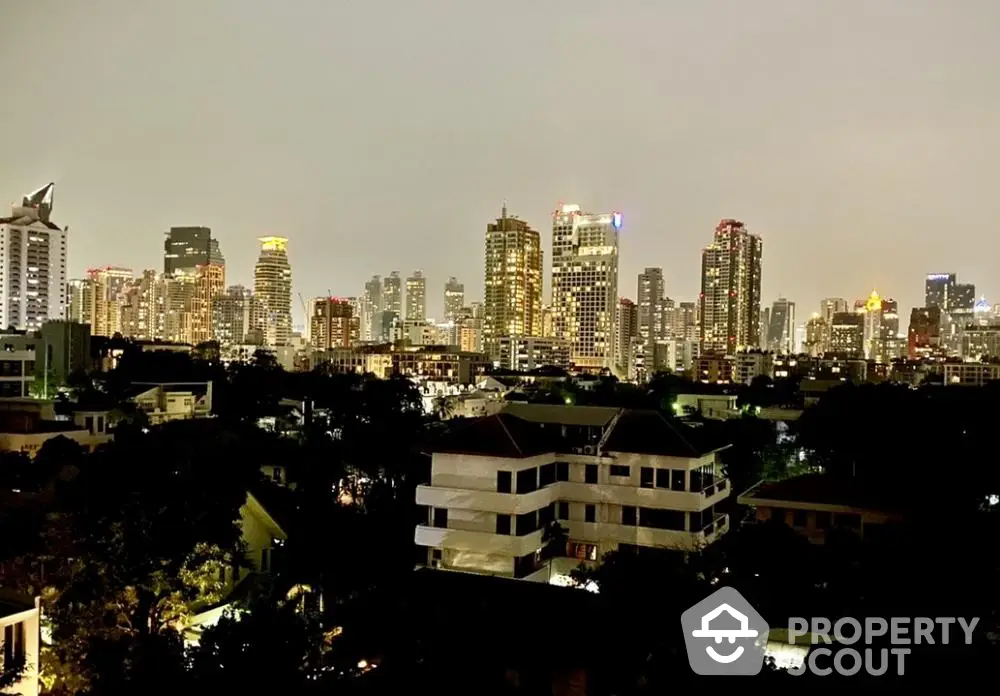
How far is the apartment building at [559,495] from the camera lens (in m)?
11.0

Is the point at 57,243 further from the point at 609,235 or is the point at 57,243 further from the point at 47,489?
the point at 47,489

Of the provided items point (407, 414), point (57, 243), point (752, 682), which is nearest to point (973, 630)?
point (752, 682)

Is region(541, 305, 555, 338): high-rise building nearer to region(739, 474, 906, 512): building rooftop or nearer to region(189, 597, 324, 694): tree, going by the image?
region(739, 474, 906, 512): building rooftop

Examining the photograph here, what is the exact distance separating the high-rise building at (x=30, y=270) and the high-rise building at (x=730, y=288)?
53.1 metres

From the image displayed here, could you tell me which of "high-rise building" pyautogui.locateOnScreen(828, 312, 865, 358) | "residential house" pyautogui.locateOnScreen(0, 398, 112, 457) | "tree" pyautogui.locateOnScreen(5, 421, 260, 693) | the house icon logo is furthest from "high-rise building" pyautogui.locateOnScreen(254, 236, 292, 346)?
the house icon logo

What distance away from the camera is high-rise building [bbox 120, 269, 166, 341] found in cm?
8644

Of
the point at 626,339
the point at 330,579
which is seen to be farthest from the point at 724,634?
the point at 626,339

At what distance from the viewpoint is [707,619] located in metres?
6.86

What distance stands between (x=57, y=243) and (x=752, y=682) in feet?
182

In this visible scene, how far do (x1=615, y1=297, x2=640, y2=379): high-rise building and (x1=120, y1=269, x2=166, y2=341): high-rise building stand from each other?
45.8 meters

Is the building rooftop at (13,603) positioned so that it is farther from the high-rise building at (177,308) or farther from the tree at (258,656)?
the high-rise building at (177,308)

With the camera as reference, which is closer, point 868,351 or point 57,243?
point 57,243

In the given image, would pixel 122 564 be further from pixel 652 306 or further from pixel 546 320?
pixel 652 306

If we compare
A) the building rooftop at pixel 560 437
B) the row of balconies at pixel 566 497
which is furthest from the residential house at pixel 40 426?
the building rooftop at pixel 560 437
